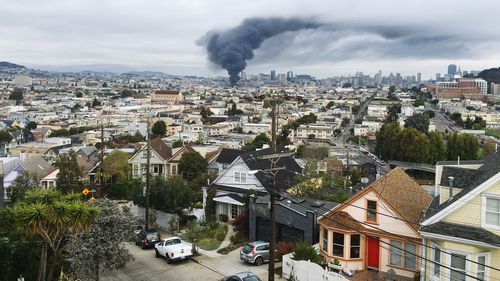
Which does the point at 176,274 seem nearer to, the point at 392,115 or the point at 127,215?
the point at 127,215

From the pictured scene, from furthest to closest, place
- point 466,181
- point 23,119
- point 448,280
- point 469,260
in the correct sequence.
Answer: point 23,119, point 466,181, point 448,280, point 469,260

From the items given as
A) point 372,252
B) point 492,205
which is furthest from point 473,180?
point 372,252

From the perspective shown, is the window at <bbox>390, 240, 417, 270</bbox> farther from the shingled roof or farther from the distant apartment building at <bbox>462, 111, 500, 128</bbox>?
the distant apartment building at <bbox>462, 111, 500, 128</bbox>

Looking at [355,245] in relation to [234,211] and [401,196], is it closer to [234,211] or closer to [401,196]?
[401,196]

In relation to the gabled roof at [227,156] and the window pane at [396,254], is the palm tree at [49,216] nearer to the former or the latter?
the window pane at [396,254]

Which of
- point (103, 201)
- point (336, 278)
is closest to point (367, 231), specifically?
point (336, 278)

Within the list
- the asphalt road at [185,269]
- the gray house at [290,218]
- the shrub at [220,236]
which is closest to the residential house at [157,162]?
the shrub at [220,236]

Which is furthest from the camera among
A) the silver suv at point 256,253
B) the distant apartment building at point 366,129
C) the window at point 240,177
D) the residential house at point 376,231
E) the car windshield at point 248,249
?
the distant apartment building at point 366,129
